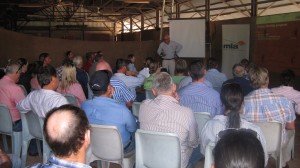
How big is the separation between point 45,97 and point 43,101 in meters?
0.04

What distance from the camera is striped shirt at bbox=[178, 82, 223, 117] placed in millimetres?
3816

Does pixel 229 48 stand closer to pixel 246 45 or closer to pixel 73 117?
pixel 246 45

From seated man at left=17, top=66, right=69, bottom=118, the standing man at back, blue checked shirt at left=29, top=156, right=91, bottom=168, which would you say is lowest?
blue checked shirt at left=29, top=156, right=91, bottom=168

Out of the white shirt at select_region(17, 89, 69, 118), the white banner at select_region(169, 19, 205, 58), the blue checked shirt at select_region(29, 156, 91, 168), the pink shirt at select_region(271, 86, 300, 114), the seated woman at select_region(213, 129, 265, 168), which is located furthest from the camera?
the white banner at select_region(169, 19, 205, 58)

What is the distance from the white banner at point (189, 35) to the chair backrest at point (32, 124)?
7.60 m

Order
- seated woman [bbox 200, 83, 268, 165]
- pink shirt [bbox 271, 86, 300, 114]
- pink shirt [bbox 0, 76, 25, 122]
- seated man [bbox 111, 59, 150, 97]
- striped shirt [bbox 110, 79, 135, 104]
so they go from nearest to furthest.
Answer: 1. seated woman [bbox 200, 83, 268, 165]
2. pink shirt [bbox 271, 86, 300, 114]
3. pink shirt [bbox 0, 76, 25, 122]
4. striped shirt [bbox 110, 79, 135, 104]
5. seated man [bbox 111, 59, 150, 97]

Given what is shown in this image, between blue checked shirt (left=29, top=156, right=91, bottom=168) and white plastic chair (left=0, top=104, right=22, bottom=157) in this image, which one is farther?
white plastic chair (left=0, top=104, right=22, bottom=157)

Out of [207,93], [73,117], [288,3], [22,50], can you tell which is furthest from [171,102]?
[288,3]

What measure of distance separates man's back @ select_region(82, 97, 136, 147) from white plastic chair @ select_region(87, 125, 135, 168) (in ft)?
0.67

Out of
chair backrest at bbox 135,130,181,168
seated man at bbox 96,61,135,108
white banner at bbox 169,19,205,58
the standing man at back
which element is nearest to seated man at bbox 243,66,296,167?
chair backrest at bbox 135,130,181,168

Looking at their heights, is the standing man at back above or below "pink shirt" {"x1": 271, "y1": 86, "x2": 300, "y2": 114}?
above

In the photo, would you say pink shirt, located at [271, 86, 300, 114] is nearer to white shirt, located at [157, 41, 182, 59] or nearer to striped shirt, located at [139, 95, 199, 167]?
striped shirt, located at [139, 95, 199, 167]

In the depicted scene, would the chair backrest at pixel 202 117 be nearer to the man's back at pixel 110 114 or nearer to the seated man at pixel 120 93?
the man's back at pixel 110 114

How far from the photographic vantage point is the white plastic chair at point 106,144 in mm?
2924
